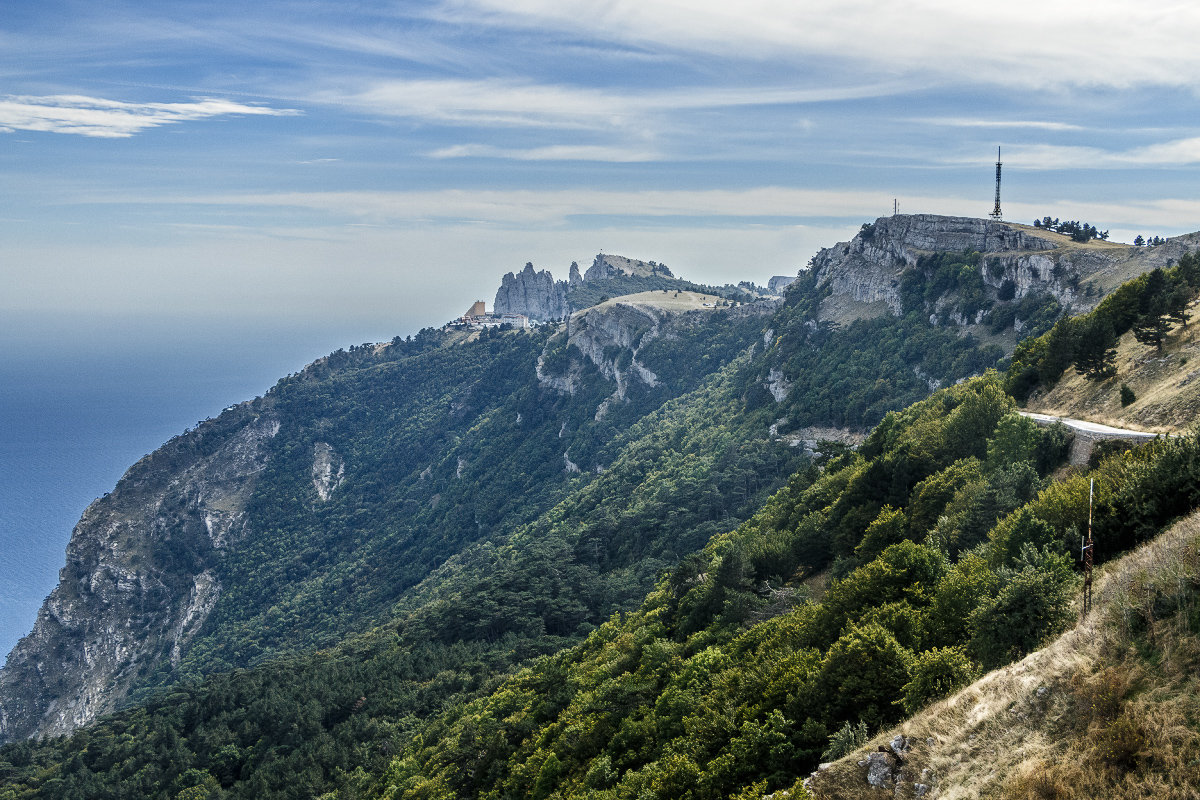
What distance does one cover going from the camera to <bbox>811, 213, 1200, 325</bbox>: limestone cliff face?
2773 inches

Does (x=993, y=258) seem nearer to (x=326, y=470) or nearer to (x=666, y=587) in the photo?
(x=666, y=587)

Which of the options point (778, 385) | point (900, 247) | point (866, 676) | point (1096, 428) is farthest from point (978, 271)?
point (866, 676)

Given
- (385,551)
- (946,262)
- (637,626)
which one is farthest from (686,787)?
(385,551)

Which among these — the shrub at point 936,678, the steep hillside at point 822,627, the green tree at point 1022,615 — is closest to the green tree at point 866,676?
the steep hillside at point 822,627

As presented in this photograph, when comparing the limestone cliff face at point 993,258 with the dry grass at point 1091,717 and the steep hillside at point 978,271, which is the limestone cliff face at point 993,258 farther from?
the dry grass at point 1091,717

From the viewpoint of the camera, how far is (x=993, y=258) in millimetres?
→ 86250

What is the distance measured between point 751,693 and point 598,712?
37.4 feet

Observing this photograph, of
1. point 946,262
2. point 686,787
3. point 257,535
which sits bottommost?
point 257,535

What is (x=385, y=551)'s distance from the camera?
134000 millimetres

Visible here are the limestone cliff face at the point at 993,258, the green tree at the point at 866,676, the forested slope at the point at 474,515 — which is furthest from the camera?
the limestone cliff face at the point at 993,258

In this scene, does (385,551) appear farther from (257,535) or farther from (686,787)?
(686,787)

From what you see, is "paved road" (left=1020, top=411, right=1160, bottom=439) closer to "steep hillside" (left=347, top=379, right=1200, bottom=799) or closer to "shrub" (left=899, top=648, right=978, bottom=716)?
"steep hillside" (left=347, top=379, right=1200, bottom=799)

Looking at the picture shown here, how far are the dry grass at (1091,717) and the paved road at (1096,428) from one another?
42.6ft

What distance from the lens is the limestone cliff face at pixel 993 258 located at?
7044 centimetres
